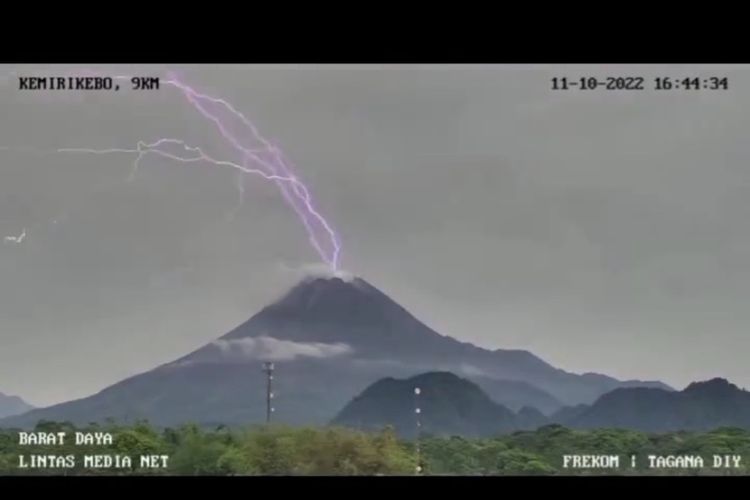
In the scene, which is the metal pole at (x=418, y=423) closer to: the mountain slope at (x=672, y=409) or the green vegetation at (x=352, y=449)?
the green vegetation at (x=352, y=449)

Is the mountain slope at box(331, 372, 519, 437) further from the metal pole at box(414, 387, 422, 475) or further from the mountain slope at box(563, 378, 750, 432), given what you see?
the mountain slope at box(563, 378, 750, 432)

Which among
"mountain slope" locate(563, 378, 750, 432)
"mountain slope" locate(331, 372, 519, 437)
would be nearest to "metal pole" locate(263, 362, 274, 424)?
"mountain slope" locate(331, 372, 519, 437)

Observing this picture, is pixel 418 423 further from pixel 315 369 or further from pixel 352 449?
pixel 315 369

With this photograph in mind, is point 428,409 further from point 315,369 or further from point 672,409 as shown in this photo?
point 672,409

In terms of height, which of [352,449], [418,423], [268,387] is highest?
[268,387]

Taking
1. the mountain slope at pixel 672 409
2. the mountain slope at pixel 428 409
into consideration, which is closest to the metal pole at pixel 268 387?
the mountain slope at pixel 428 409

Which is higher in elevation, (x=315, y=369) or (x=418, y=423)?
(x=315, y=369)

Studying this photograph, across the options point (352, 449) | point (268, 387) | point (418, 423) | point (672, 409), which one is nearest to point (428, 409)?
point (418, 423)
